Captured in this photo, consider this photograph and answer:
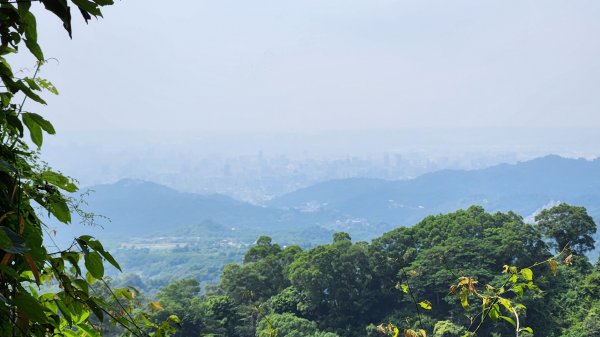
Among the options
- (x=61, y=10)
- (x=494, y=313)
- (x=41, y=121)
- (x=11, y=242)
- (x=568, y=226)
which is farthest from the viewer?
(x=568, y=226)

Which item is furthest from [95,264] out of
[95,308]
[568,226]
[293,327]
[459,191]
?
[459,191]

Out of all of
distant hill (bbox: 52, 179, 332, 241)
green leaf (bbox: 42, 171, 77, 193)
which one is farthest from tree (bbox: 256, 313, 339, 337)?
distant hill (bbox: 52, 179, 332, 241)

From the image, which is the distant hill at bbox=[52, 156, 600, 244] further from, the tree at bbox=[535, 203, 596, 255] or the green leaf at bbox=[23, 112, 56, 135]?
the green leaf at bbox=[23, 112, 56, 135]

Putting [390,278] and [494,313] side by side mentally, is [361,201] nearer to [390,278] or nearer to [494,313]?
[390,278]

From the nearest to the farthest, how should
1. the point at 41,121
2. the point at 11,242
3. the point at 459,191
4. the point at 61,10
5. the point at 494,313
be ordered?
the point at 11,242
the point at 61,10
the point at 41,121
the point at 494,313
the point at 459,191

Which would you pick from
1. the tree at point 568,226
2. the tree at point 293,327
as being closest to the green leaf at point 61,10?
the tree at point 293,327

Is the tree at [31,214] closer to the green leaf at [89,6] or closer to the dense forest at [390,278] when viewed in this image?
the green leaf at [89,6]

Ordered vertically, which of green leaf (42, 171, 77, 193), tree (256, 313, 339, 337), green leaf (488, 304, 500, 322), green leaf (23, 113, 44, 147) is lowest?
tree (256, 313, 339, 337)
